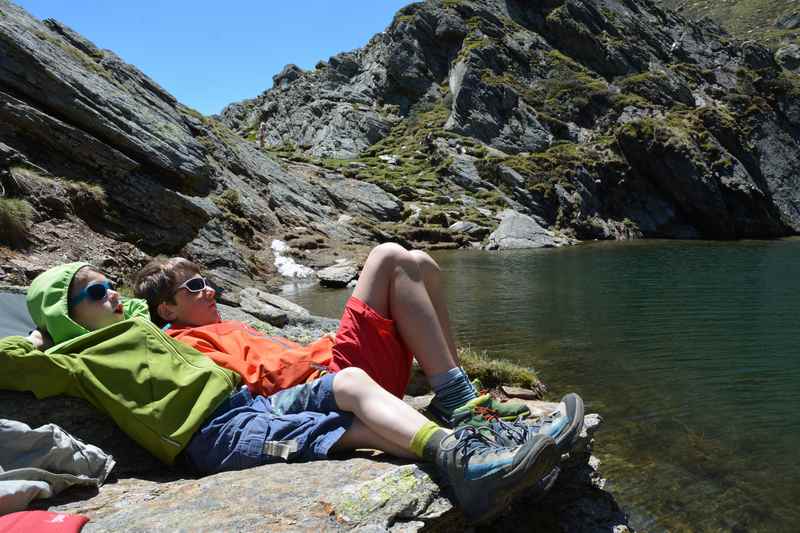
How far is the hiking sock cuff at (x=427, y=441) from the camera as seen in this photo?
345 centimetres

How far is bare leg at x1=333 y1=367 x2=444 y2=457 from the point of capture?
3615 mm

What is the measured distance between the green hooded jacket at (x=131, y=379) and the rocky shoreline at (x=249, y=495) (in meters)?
0.20

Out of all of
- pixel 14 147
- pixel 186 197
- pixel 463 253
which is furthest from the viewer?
pixel 463 253

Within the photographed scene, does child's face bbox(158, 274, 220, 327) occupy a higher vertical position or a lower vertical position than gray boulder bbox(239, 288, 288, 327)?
higher

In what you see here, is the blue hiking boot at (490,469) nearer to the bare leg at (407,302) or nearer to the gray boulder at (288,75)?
the bare leg at (407,302)

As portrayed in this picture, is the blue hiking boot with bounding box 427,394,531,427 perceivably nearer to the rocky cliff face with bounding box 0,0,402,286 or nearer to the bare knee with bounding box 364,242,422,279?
the bare knee with bounding box 364,242,422,279

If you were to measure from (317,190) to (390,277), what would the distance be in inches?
1811

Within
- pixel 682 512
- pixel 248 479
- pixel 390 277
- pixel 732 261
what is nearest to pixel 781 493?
pixel 682 512

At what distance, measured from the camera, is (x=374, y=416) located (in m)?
3.70

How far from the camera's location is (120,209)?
17.5 m

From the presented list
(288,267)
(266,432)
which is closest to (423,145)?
(288,267)

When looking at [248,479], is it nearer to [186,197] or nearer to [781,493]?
[781,493]

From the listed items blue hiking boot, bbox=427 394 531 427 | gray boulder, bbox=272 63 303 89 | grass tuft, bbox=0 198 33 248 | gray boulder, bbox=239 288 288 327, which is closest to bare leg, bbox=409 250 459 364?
blue hiking boot, bbox=427 394 531 427

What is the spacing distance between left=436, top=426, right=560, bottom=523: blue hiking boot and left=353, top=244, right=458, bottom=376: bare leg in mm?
1100
